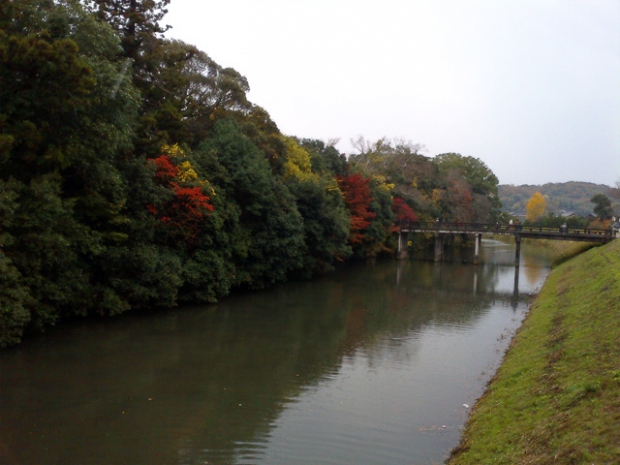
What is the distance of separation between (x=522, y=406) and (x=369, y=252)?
4337cm

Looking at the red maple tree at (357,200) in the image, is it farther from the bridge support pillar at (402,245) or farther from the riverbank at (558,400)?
the riverbank at (558,400)

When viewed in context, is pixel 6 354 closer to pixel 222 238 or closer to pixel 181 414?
pixel 181 414

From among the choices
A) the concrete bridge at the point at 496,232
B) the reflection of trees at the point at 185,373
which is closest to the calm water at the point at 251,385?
the reflection of trees at the point at 185,373

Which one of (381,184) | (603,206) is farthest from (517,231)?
(603,206)

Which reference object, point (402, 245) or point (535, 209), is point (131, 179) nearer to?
point (402, 245)

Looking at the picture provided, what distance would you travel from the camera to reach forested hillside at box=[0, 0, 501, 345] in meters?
17.2

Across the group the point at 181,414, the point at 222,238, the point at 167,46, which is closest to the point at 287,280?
the point at 222,238

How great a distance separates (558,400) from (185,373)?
10.1m

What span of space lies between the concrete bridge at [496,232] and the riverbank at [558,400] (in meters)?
31.6

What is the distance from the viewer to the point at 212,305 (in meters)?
26.8

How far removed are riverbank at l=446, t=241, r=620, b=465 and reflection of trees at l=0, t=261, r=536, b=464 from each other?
184 inches

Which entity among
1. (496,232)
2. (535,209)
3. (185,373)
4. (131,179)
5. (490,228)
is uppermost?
(535,209)

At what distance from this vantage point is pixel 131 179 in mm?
23188

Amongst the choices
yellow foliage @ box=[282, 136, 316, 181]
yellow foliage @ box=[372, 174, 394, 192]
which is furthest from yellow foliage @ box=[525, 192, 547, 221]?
yellow foliage @ box=[282, 136, 316, 181]
